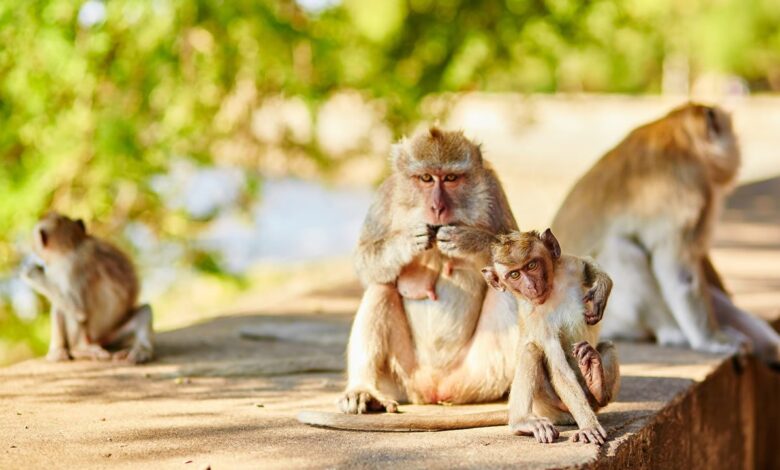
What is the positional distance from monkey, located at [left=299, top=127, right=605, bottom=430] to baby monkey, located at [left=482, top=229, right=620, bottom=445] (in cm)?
50

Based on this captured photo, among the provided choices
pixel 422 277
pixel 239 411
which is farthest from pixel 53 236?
pixel 422 277

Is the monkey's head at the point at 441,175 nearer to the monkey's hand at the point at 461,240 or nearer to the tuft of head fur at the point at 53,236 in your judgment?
the monkey's hand at the point at 461,240

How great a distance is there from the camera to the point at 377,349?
4969 millimetres

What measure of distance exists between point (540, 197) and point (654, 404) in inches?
594

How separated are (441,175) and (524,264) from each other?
777 millimetres

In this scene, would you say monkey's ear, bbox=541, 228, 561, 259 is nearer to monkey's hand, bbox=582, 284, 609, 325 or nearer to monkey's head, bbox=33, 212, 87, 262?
monkey's hand, bbox=582, 284, 609, 325

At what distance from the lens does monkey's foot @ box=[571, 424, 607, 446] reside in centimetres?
422

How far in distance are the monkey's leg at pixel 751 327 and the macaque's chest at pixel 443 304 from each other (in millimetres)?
2690

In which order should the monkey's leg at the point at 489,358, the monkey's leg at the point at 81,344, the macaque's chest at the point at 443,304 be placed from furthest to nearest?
the monkey's leg at the point at 81,344 < the macaque's chest at the point at 443,304 < the monkey's leg at the point at 489,358

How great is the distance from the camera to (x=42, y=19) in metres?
8.15

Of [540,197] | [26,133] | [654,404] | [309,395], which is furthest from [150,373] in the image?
[540,197]

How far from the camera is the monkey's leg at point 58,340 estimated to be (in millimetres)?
6234

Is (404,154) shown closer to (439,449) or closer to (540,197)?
(439,449)

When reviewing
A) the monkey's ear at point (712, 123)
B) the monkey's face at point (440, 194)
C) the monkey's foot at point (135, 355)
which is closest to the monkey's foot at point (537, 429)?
the monkey's face at point (440, 194)
